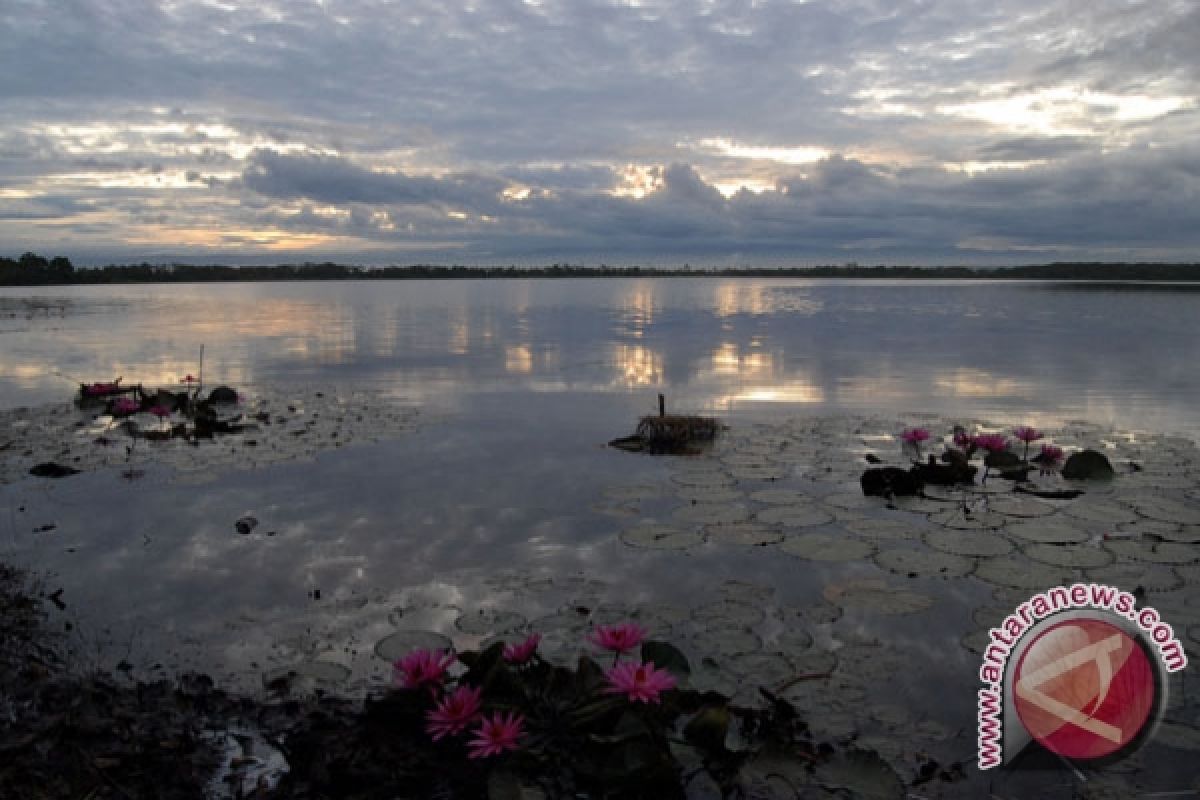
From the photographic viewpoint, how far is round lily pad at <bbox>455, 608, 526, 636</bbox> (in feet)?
15.1

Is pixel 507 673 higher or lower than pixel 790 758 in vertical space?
higher

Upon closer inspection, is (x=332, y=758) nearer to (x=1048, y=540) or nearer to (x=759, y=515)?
Answer: (x=759, y=515)

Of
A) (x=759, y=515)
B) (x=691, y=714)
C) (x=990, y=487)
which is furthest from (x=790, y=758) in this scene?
(x=990, y=487)

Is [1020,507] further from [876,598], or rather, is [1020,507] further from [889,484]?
[876,598]

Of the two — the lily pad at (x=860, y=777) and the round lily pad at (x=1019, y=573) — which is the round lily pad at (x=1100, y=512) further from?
the lily pad at (x=860, y=777)

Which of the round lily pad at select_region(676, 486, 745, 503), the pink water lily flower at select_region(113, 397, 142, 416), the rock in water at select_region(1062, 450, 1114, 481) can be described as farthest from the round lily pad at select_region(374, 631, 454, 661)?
the pink water lily flower at select_region(113, 397, 142, 416)

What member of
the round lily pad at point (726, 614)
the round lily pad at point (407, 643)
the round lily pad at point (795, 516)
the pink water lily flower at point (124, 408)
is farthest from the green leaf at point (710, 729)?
the pink water lily flower at point (124, 408)

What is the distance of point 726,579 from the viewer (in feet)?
17.5

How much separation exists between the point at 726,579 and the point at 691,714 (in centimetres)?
185

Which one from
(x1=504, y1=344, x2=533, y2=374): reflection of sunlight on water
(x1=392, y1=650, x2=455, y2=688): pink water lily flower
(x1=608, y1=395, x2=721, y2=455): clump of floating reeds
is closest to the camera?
(x1=392, y1=650, x2=455, y2=688): pink water lily flower

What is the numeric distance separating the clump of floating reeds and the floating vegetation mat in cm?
318

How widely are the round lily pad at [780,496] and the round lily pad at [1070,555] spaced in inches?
72.8

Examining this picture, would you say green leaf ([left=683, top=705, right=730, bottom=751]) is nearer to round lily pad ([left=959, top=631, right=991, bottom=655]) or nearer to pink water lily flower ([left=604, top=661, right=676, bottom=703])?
pink water lily flower ([left=604, top=661, right=676, bottom=703])

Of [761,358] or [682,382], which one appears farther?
[761,358]
